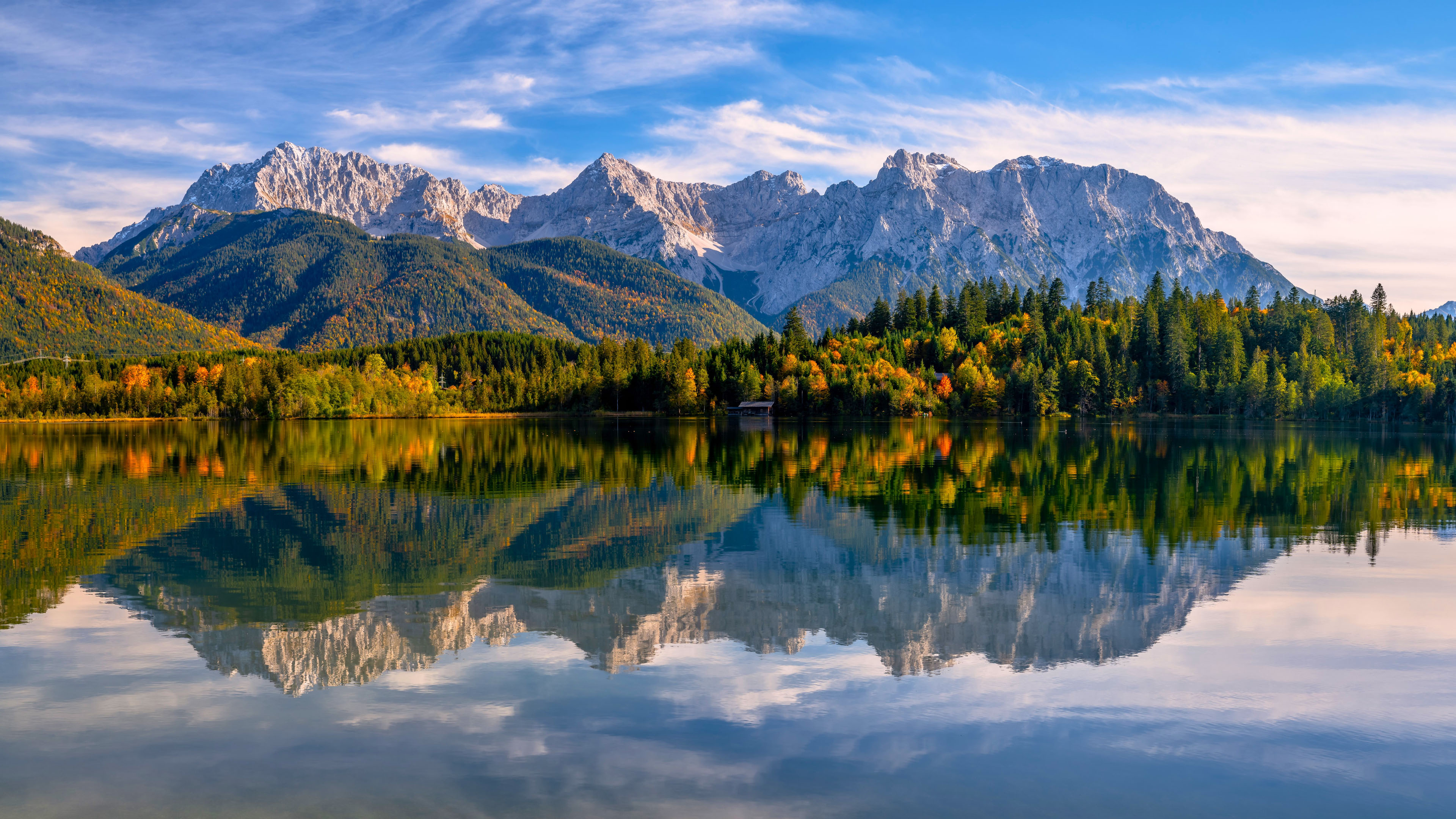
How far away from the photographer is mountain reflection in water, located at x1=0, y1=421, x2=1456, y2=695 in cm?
2112

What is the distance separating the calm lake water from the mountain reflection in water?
0.21 m

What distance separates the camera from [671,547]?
32.6 m

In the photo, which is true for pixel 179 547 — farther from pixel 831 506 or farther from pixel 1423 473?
pixel 1423 473

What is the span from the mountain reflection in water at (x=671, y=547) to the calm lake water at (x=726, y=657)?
21 cm

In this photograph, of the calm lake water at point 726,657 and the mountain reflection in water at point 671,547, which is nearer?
the calm lake water at point 726,657

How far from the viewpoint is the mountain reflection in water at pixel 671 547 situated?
69.3ft

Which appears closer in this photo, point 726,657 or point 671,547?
point 726,657

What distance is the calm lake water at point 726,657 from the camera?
13273 mm

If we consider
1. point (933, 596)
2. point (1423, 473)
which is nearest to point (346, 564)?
point (933, 596)

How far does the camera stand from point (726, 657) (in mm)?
19203

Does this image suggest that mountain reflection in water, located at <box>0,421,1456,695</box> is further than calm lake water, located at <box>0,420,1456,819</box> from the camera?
Yes

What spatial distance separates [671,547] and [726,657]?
13559 mm

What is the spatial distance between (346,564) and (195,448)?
234 feet

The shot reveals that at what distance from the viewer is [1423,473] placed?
62281mm
